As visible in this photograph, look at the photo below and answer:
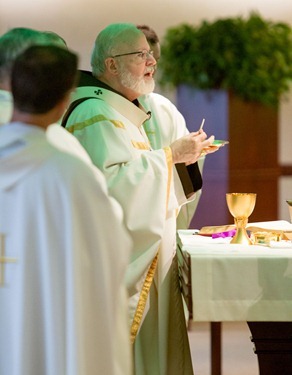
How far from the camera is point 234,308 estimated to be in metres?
3.73

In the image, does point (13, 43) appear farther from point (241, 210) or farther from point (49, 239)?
point (241, 210)

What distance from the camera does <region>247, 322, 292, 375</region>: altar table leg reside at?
13.1 feet

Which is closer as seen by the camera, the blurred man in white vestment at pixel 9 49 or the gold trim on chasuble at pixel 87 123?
the blurred man in white vestment at pixel 9 49

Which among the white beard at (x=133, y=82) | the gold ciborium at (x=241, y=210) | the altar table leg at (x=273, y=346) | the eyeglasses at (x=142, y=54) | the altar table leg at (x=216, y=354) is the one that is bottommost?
the altar table leg at (x=216, y=354)

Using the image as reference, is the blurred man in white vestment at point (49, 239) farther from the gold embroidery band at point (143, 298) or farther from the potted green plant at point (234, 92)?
the potted green plant at point (234, 92)

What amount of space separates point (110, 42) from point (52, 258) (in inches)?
71.7

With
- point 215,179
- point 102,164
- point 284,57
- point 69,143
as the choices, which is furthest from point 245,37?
point 69,143

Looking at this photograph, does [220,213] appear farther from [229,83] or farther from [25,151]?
[25,151]

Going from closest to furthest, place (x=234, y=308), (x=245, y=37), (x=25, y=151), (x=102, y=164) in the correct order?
1. (x=25, y=151)
2. (x=234, y=308)
3. (x=102, y=164)
4. (x=245, y=37)

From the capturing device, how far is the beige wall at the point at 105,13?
7.09 meters

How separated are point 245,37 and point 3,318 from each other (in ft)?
15.0

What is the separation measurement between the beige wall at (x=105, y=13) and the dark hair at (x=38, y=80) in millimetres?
4389

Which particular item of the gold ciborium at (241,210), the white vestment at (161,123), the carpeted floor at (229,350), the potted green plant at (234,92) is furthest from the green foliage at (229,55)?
the gold ciborium at (241,210)

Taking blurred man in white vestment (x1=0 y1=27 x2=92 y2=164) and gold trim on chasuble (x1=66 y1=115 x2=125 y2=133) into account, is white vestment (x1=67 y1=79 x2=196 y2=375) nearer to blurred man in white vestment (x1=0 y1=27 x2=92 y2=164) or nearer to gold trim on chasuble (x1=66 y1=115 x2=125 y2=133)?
gold trim on chasuble (x1=66 y1=115 x2=125 y2=133)
